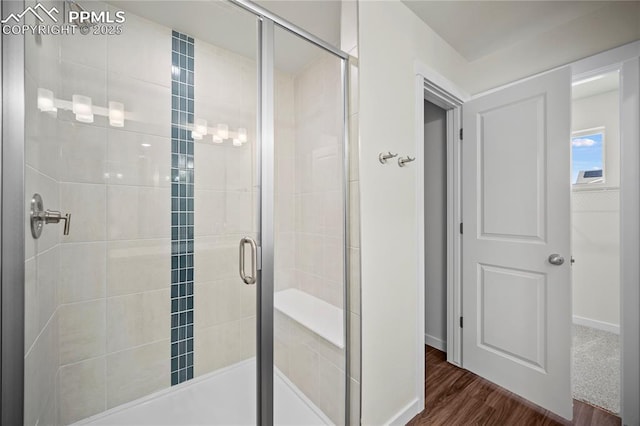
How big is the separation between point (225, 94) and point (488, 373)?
264 cm

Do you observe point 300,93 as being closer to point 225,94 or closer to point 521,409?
point 225,94

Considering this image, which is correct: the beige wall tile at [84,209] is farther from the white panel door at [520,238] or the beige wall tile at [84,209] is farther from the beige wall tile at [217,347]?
the white panel door at [520,238]

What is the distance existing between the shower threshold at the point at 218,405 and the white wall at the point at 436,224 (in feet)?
5.26

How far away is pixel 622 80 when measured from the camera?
1604mm

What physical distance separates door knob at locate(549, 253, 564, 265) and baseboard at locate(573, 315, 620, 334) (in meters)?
2.24

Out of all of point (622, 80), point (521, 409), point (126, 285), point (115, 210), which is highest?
point (622, 80)

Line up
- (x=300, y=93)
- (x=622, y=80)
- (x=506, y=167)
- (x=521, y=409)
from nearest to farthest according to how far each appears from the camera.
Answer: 1. (x=300, y=93)
2. (x=622, y=80)
3. (x=521, y=409)
4. (x=506, y=167)

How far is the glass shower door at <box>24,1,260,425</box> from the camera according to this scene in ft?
3.96

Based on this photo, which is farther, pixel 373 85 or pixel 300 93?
pixel 373 85

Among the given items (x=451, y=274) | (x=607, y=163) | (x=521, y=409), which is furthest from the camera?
(x=607, y=163)

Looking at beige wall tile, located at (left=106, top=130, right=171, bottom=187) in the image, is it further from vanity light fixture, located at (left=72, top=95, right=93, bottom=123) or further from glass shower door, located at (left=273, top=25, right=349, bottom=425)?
glass shower door, located at (left=273, top=25, right=349, bottom=425)

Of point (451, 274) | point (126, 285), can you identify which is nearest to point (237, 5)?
point (126, 285)

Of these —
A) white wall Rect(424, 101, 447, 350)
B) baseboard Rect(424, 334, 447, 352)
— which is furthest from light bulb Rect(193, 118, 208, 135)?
baseboard Rect(424, 334, 447, 352)

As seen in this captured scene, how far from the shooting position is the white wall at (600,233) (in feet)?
9.67
